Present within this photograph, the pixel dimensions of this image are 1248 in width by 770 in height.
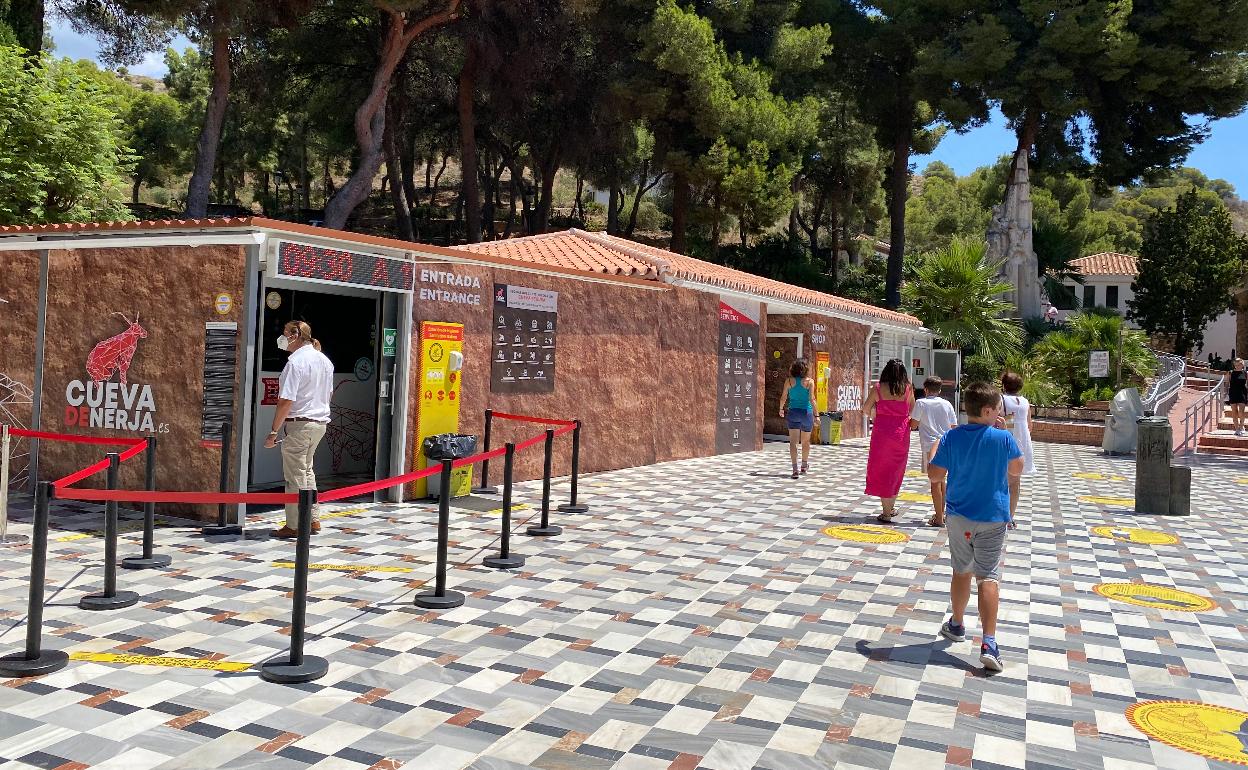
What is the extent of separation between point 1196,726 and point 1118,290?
61.1 m

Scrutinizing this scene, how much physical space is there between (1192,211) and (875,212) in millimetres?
12820

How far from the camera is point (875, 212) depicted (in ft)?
138

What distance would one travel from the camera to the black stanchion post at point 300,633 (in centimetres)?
463

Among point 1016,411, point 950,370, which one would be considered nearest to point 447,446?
point 1016,411

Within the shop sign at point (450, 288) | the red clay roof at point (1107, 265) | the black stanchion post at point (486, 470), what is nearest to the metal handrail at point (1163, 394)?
the black stanchion post at point (486, 470)

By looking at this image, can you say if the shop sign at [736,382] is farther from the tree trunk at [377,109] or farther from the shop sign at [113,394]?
the tree trunk at [377,109]

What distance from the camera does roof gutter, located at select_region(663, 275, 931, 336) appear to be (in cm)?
1492

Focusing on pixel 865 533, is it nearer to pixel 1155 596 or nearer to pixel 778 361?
pixel 1155 596

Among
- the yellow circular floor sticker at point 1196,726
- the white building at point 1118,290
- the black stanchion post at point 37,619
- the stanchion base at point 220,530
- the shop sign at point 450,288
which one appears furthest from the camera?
the white building at point 1118,290

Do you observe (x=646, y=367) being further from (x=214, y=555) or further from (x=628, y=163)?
(x=628, y=163)

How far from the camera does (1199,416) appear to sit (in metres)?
22.7

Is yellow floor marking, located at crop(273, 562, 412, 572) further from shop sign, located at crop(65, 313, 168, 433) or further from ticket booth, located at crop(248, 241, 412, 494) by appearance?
ticket booth, located at crop(248, 241, 412, 494)

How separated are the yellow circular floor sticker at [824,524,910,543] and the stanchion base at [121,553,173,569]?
5841 mm

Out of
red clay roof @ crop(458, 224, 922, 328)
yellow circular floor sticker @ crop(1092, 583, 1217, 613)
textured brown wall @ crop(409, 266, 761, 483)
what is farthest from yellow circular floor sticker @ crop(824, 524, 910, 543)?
red clay roof @ crop(458, 224, 922, 328)
